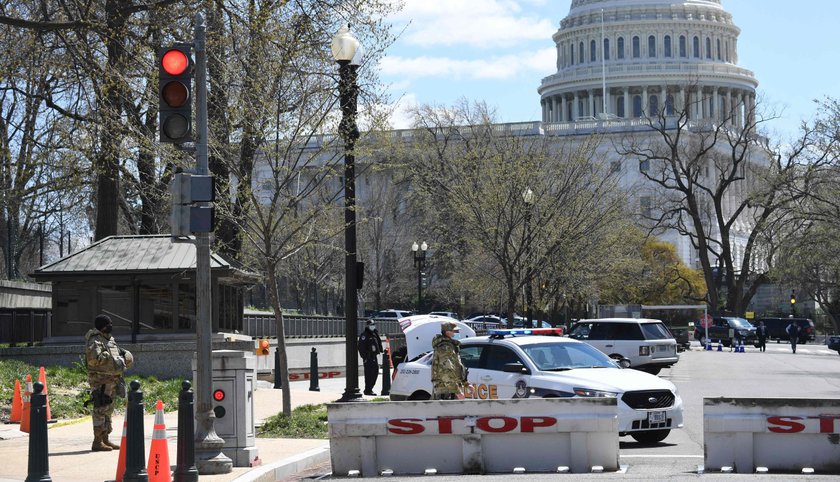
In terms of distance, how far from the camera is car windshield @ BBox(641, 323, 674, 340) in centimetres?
3666

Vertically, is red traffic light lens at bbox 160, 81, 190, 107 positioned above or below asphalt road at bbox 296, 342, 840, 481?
above

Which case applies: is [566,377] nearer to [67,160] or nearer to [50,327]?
[67,160]

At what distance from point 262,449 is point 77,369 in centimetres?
1213

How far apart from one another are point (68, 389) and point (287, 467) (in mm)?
11821

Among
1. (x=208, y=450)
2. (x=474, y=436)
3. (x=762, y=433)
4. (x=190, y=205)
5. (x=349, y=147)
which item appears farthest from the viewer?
(x=349, y=147)

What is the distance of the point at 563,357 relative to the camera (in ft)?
64.9

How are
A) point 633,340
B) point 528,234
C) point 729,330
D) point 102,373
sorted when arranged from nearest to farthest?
1. point 102,373
2. point 633,340
3. point 528,234
4. point 729,330

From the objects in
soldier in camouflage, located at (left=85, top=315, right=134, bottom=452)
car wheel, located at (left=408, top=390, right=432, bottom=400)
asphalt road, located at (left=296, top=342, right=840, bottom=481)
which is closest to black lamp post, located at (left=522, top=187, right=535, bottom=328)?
asphalt road, located at (left=296, top=342, right=840, bottom=481)

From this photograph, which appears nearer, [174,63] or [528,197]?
[174,63]

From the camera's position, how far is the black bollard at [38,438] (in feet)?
39.1

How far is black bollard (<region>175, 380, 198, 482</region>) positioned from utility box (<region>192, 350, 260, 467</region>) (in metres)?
2.00

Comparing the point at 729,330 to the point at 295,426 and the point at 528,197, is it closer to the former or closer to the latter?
the point at 528,197

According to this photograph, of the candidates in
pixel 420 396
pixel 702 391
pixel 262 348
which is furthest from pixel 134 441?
pixel 262 348

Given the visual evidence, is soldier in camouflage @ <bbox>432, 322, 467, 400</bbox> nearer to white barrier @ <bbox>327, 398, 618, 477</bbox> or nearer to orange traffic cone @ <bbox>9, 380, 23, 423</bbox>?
white barrier @ <bbox>327, 398, 618, 477</bbox>
